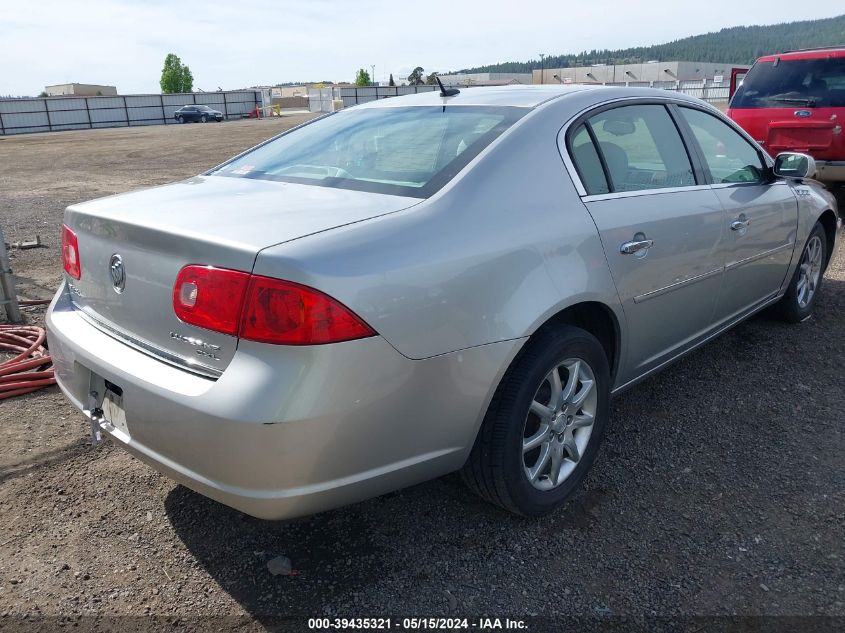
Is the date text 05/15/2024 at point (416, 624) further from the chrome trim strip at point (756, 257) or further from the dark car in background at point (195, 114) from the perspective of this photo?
the dark car in background at point (195, 114)

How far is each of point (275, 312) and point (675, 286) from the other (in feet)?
6.52

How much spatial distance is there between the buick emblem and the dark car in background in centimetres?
5089

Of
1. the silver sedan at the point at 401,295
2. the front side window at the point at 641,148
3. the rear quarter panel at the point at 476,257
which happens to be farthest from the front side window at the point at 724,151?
the rear quarter panel at the point at 476,257

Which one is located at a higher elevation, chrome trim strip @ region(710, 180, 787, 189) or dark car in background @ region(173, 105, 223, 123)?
dark car in background @ region(173, 105, 223, 123)

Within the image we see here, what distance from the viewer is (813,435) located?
328 centimetres

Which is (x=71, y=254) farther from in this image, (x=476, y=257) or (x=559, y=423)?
(x=559, y=423)

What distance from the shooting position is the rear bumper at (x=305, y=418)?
1.87 m

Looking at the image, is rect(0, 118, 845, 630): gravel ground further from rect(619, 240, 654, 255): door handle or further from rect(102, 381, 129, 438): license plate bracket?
rect(619, 240, 654, 255): door handle

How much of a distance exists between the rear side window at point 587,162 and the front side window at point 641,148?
0.06 metres

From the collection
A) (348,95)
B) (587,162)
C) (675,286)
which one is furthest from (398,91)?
(587,162)

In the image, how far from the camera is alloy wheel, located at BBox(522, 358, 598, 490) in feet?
8.52

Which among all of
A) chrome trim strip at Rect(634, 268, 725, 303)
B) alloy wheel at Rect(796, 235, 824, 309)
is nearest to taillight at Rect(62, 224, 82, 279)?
chrome trim strip at Rect(634, 268, 725, 303)

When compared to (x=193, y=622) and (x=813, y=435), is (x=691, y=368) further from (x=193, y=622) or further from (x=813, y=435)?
(x=193, y=622)

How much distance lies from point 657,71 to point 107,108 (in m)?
71.2
